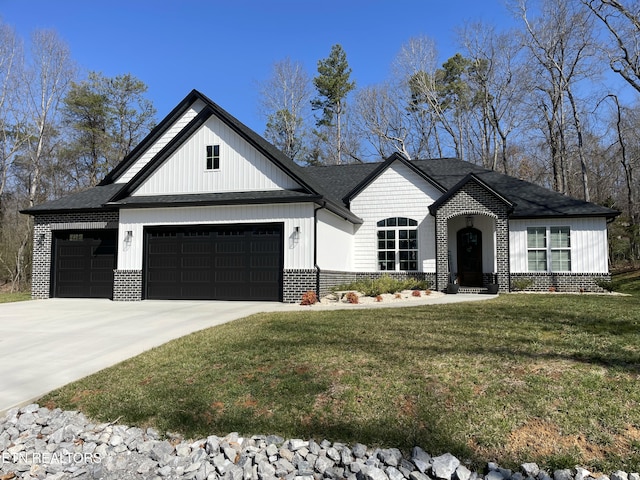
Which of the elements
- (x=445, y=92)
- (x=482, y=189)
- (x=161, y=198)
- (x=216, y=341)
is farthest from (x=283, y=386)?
(x=445, y=92)

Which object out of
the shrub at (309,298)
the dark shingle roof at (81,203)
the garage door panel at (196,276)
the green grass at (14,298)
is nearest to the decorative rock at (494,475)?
the shrub at (309,298)

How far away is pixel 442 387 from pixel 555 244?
13.6 m

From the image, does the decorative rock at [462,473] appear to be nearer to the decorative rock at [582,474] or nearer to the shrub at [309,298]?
the decorative rock at [582,474]

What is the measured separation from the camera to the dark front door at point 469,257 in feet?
55.3

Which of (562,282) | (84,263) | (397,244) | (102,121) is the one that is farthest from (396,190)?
(102,121)

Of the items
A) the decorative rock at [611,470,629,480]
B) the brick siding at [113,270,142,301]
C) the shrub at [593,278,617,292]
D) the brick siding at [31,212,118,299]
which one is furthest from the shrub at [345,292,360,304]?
the shrub at [593,278,617,292]

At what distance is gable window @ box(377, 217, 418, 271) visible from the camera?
16.9 metres

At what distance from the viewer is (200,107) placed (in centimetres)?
1559

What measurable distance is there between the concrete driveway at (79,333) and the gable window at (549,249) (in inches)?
398

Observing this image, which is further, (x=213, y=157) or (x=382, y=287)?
(x=213, y=157)

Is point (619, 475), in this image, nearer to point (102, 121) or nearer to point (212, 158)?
point (212, 158)

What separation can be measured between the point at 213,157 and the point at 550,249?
12779mm

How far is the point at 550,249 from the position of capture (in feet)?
52.5

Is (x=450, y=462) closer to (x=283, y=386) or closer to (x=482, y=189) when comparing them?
(x=283, y=386)
